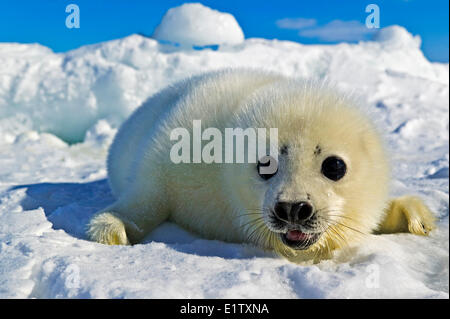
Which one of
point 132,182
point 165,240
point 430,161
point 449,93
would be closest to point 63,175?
point 132,182

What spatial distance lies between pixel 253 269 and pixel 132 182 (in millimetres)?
1145

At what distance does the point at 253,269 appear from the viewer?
1.93 meters

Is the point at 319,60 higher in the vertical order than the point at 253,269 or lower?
higher

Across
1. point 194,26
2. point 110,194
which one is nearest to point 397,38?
point 194,26

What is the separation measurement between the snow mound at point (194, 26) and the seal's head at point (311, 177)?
5.45m

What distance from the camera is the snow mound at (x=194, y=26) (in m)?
7.59

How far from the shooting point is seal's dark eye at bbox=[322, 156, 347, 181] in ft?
7.04

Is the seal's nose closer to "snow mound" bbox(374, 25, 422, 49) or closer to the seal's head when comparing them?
→ the seal's head

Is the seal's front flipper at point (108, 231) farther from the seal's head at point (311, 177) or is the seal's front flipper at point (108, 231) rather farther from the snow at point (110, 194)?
the seal's head at point (311, 177)

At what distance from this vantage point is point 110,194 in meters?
3.82

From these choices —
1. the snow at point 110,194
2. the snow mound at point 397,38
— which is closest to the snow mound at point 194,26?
the snow at point 110,194

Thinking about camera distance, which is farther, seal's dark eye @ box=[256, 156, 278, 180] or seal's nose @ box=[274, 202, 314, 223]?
seal's dark eye @ box=[256, 156, 278, 180]

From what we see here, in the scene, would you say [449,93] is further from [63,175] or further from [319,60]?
[63,175]
